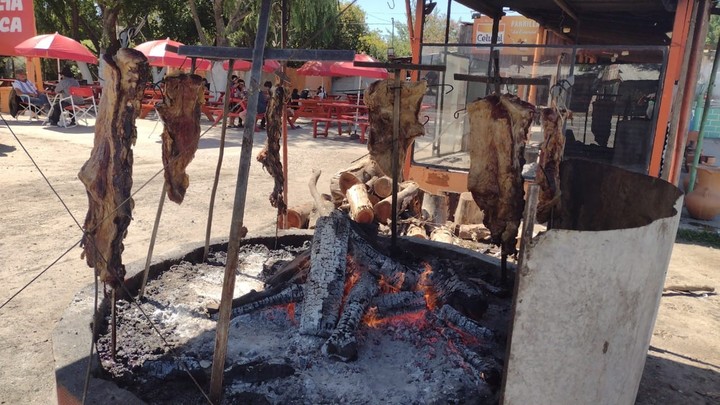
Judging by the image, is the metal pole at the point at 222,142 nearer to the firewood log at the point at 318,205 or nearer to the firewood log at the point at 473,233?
the firewood log at the point at 318,205

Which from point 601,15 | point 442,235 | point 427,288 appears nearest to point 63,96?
point 442,235

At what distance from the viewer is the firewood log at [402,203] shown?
20.9 ft

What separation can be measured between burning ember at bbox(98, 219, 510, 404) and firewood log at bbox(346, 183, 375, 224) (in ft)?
4.68

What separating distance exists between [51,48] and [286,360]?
16.3 m

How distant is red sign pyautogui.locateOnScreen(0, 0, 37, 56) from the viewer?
16.5 m

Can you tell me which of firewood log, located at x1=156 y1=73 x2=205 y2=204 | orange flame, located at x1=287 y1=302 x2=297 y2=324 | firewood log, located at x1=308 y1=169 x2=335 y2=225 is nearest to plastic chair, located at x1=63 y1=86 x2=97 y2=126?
firewood log, located at x1=308 y1=169 x2=335 y2=225

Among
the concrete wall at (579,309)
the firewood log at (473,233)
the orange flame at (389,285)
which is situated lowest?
the firewood log at (473,233)

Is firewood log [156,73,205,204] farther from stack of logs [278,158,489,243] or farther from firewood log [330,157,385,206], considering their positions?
firewood log [330,157,385,206]

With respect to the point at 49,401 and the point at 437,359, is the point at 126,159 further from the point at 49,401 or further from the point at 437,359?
the point at 437,359

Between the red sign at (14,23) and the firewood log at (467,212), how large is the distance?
16286 millimetres

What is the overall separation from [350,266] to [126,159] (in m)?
1.77

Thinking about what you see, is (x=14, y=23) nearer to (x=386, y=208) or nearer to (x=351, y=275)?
(x=386, y=208)

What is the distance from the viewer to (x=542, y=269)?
203 centimetres

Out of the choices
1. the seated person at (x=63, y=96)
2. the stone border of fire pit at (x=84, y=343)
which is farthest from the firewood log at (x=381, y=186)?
the seated person at (x=63, y=96)
